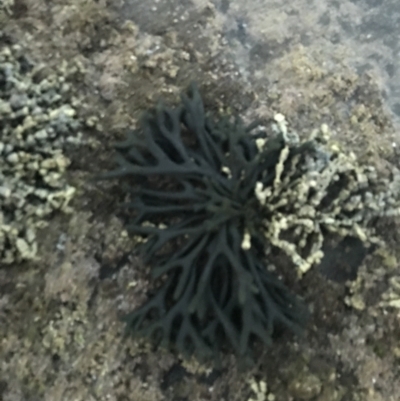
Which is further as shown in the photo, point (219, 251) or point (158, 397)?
point (158, 397)

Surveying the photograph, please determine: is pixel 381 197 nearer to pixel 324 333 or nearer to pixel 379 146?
pixel 379 146

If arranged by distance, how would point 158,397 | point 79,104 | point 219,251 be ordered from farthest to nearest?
point 79,104, point 158,397, point 219,251

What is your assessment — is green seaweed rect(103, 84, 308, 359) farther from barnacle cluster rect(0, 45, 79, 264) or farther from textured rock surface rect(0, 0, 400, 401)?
barnacle cluster rect(0, 45, 79, 264)

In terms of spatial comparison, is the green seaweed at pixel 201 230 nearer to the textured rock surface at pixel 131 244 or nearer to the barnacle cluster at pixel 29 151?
the textured rock surface at pixel 131 244

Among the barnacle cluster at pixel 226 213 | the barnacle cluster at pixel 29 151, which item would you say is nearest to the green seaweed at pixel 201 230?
the barnacle cluster at pixel 226 213

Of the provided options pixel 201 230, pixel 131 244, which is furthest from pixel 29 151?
pixel 201 230

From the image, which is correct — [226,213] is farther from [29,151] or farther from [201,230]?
[29,151]

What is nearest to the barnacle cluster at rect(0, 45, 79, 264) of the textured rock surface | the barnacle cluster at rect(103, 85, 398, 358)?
the textured rock surface

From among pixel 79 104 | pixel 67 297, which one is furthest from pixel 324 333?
pixel 79 104
